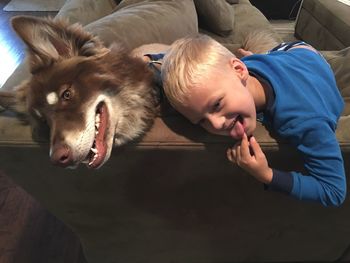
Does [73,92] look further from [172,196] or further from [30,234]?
[30,234]

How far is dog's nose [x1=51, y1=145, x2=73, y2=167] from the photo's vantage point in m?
0.85

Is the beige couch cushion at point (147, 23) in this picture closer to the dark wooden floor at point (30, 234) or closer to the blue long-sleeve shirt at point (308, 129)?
the blue long-sleeve shirt at point (308, 129)

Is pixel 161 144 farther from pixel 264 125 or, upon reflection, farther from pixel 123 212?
pixel 123 212

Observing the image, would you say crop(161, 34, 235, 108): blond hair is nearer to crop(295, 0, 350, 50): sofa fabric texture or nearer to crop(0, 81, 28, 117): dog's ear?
crop(0, 81, 28, 117): dog's ear

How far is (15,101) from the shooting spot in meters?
1.00

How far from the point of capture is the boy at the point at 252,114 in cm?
87

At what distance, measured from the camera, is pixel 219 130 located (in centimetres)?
89

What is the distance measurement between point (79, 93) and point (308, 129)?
1.91ft

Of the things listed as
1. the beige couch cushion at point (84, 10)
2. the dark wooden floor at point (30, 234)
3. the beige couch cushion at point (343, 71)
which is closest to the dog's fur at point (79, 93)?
the beige couch cushion at point (343, 71)

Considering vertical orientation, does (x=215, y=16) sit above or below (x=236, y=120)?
below

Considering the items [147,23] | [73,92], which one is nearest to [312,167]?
[73,92]

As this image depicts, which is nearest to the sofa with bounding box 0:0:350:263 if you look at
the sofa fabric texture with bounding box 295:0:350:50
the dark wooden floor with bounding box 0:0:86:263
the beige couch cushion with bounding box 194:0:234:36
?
the dark wooden floor with bounding box 0:0:86:263

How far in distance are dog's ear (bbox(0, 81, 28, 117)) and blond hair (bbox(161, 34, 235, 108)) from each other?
39 centimetres

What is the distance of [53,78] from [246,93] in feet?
1.65
